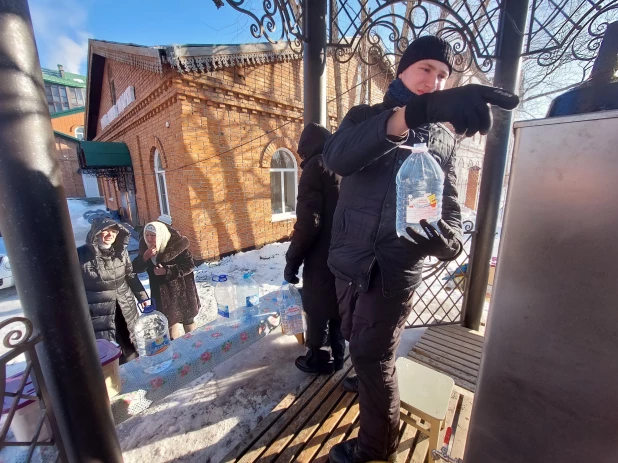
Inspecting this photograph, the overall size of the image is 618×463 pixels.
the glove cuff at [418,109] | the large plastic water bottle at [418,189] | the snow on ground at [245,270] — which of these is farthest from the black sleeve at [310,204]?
the snow on ground at [245,270]

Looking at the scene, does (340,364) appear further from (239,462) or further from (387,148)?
(387,148)

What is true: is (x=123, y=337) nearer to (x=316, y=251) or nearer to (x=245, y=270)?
(x=316, y=251)

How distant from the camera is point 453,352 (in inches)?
101

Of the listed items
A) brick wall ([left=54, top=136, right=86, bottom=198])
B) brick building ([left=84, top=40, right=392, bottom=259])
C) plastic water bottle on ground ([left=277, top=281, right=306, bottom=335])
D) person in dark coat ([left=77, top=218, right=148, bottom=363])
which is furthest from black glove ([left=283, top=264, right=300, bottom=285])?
brick wall ([left=54, top=136, right=86, bottom=198])

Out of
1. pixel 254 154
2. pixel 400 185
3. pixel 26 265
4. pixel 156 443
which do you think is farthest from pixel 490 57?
pixel 254 154

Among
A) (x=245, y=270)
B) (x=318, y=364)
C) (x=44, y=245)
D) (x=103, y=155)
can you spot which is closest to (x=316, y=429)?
(x=318, y=364)

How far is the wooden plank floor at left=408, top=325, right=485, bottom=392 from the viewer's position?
2.29 metres

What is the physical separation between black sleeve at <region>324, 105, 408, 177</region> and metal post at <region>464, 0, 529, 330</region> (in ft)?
7.20

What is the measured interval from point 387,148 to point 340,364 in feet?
6.40

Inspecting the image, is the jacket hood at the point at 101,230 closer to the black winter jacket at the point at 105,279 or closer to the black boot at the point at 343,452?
the black winter jacket at the point at 105,279

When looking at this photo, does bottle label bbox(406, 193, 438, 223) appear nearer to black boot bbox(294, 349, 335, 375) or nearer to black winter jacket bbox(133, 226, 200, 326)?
black boot bbox(294, 349, 335, 375)

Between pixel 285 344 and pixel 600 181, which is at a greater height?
pixel 600 181

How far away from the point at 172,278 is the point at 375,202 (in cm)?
265

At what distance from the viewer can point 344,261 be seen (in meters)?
1.34
